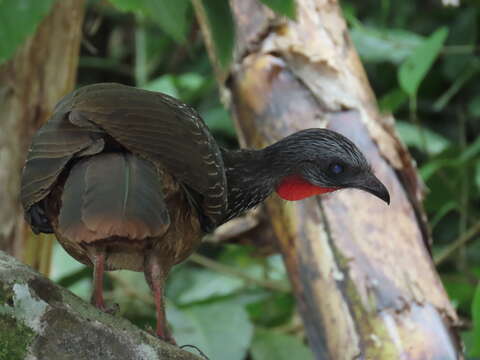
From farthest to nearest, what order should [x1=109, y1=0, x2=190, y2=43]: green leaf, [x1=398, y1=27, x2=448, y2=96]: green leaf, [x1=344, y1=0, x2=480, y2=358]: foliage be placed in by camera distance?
[x1=344, y1=0, x2=480, y2=358]: foliage
[x1=398, y1=27, x2=448, y2=96]: green leaf
[x1=109, y1=0, x2=190, y2=43]: green leaf

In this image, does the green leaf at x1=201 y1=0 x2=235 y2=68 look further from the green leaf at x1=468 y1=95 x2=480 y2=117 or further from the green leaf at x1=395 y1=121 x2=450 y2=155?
the green leaf at x1=468 y1=95 x2=480 y2=117

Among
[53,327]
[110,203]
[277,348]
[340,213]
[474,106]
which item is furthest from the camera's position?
[474,106]

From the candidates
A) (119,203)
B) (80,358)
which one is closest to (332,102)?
(119,203)

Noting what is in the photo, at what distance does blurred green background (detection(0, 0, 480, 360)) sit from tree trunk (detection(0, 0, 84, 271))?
1.05 feet

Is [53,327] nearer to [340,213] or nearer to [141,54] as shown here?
[340,213]

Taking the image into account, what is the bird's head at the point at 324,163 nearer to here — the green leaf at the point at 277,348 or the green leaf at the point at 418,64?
the green leaf at the point at 418,64

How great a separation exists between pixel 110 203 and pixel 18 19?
67 centimetres

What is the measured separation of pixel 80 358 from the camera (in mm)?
2035

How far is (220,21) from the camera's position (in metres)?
2.41

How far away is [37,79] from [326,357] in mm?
1817

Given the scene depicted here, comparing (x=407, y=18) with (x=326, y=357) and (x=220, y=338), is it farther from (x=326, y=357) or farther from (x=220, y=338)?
(x=326, y=357)

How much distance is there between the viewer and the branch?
6.61 feet

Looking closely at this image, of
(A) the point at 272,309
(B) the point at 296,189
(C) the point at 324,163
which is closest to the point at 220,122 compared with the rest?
(A) the point at 272,309

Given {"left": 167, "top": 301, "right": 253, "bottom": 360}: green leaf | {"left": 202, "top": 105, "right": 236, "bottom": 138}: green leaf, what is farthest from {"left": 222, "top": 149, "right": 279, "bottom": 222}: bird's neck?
{"left": 202, "top": 105, "right": 236, "bottom": 138}: green leaf
